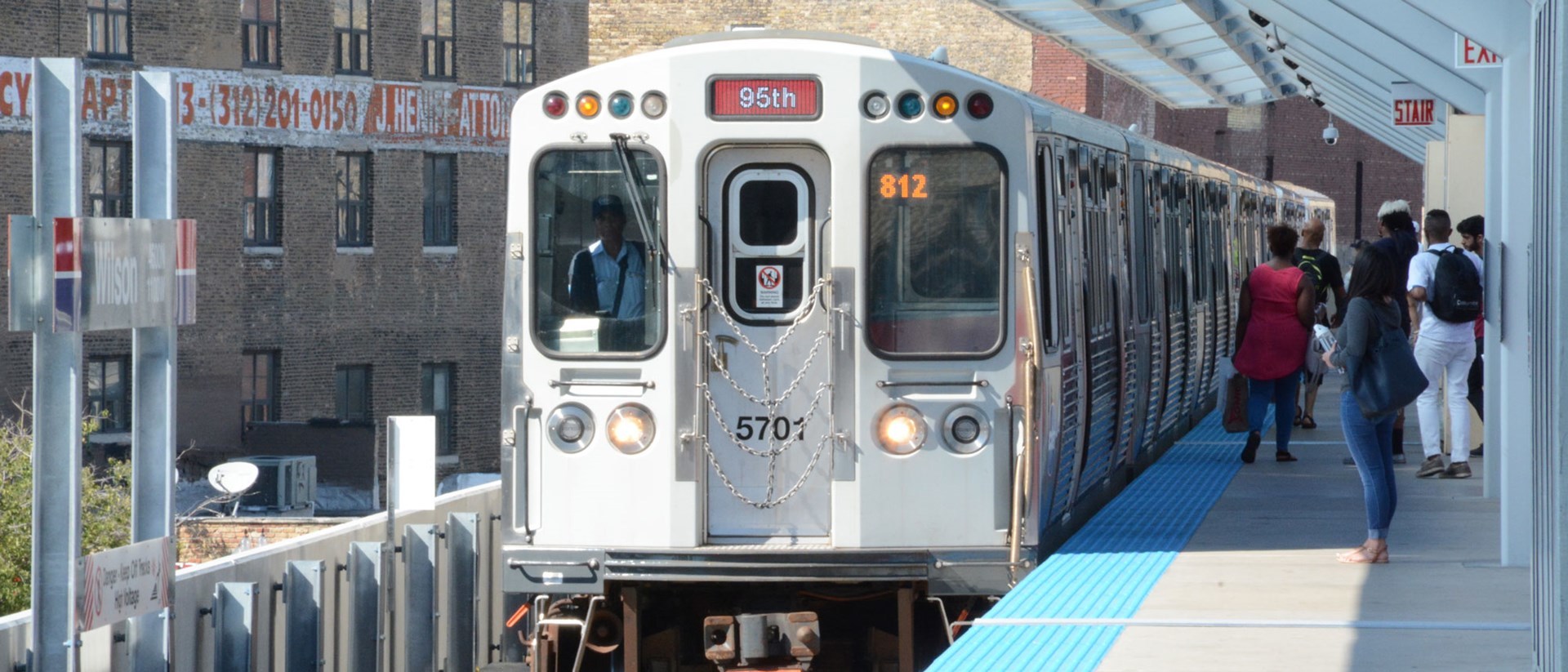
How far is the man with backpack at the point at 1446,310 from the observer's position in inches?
468

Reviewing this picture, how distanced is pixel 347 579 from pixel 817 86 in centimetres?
509

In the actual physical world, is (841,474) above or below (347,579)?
above

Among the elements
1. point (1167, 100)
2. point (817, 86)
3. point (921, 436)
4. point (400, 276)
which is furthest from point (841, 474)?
point (400, 276)

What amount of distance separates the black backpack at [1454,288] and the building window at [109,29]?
96.4ft

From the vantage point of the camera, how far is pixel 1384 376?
29.4 feet

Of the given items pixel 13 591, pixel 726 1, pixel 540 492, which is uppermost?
pixel 726 1

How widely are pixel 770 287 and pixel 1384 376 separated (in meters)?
2.56

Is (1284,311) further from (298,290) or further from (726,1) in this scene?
(726,1)

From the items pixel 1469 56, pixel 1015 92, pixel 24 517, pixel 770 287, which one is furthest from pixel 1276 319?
pixel 24 517

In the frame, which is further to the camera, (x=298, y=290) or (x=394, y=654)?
(x=298, y=290)

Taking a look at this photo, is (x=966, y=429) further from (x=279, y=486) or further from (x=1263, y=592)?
(x=279, y=486)

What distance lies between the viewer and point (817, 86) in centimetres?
891

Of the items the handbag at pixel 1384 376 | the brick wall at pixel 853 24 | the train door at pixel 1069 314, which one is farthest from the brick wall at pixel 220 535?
the handbag at pixel 1384 376

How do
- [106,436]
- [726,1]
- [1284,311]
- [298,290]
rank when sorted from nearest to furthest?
[1284,311], [106,436], [298,290], [726,1]
